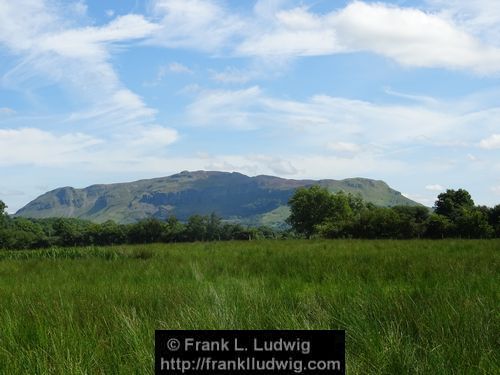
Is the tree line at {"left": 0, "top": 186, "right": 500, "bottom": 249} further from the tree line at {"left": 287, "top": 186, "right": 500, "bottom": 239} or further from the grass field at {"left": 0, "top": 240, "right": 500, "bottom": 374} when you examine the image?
the grass field at {"left": 0, "top": 240, "right": 500, "bottom": 374}

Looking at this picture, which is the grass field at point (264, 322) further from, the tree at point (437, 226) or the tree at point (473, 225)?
the tree at point (473, 225)

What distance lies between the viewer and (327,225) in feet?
172

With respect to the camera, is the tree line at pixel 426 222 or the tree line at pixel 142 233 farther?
the tree line at pixel 142 233

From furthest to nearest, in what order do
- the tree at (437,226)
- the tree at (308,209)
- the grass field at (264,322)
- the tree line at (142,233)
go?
the tree at (308,209) < the tree line at (142,233) < the tree at (437,226) < the grass field at (264,322)

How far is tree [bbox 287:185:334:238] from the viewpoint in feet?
271

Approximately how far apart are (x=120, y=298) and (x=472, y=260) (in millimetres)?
7118

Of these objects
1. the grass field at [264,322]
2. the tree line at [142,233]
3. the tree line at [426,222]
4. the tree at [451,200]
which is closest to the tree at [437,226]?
the tree line at [426,222]

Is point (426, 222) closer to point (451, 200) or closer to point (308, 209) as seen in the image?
point (451, 200)

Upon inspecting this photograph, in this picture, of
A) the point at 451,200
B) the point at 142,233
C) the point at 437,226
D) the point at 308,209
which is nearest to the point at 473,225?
the point at 437,226

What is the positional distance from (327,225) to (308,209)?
30710 millimetres

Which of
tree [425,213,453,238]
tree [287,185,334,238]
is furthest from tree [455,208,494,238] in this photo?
tree [287,185,334,238]

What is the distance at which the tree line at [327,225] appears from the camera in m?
42.8

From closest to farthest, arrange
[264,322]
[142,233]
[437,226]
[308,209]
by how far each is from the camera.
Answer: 1. [264,322]
2. [437,226]
3. [308,209]
4. [142,233]

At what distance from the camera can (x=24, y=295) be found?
6.58 m
